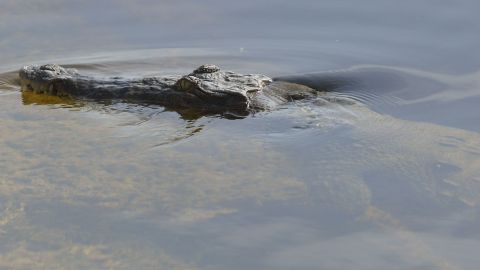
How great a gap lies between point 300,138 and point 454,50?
8.86 feet

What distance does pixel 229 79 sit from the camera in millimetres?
6512

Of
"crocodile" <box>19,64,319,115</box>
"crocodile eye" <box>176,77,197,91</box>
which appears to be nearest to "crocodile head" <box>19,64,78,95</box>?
"crocodile" <box>19,64,319,115</box>

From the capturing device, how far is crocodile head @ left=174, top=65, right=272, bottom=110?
636 cm

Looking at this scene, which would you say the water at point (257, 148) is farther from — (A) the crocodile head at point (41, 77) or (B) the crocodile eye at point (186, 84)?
(B) the crocodile eye at point (186, 84)

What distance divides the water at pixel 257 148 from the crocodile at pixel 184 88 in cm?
14

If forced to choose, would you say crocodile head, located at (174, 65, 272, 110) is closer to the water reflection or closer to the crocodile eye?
the crocodile eye

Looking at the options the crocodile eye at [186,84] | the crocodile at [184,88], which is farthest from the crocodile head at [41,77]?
the crocodile eye at [186,84]

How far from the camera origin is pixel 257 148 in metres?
5.79

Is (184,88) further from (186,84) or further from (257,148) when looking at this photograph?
(257,148)

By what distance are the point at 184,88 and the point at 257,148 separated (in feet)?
3.24

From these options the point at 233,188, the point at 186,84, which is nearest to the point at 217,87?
the point at 186,84

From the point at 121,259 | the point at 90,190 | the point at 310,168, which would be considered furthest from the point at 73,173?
the point at 310,168

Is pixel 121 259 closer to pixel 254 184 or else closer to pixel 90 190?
pixel 90 190

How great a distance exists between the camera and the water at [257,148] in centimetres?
452
